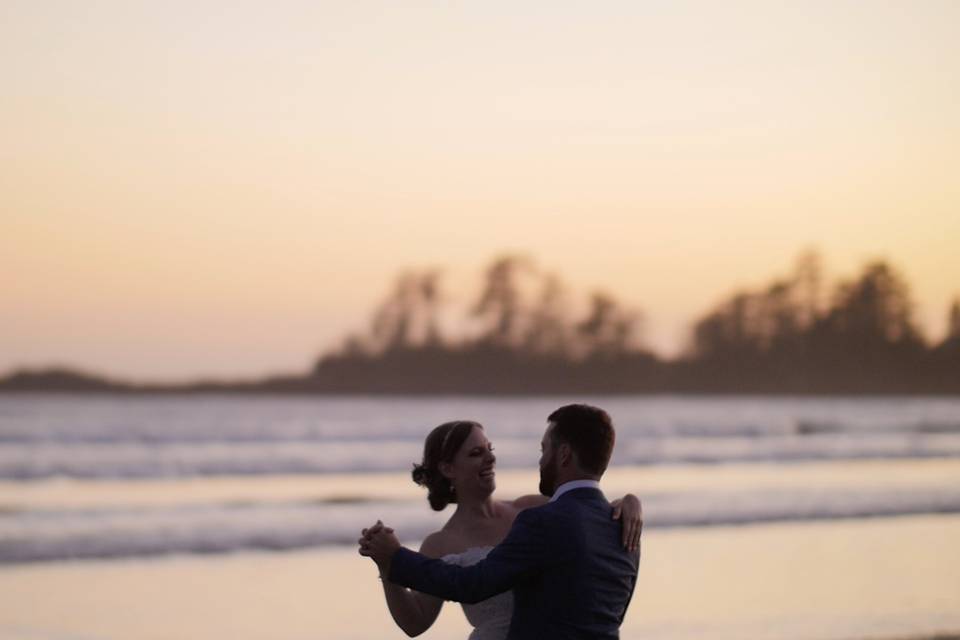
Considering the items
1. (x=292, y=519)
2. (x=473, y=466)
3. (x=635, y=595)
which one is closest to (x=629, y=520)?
(x=473, y=466)

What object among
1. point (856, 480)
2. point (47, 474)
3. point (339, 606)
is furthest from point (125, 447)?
point (339, 606)

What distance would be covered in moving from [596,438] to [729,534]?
11411 mm

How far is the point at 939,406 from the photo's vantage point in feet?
162

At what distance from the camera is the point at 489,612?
4.68m

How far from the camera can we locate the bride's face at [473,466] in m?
4.64

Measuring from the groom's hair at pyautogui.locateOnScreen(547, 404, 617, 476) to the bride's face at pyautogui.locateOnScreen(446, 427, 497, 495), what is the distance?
2.54 feet

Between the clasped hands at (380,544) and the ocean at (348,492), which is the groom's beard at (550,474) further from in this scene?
the ocean at (348,492)

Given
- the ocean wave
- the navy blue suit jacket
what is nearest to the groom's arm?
the navy blue suit jacket

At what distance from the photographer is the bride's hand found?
3955 millimetres

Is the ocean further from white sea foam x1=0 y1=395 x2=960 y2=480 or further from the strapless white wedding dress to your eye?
the strapless white wedding dress

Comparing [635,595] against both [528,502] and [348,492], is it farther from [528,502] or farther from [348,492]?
[348,492]

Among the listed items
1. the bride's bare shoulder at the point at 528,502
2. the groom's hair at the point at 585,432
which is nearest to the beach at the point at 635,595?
the bride's bare shoulder at the point at 528,502

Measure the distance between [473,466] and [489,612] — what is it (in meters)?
0.47

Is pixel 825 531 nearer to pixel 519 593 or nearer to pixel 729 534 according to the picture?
pixel 729 534
